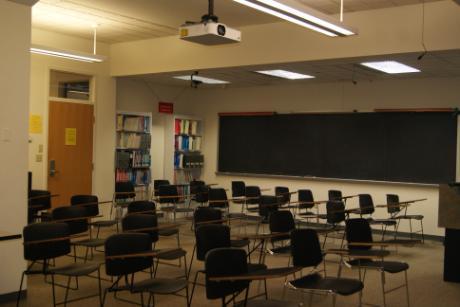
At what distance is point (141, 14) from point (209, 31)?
2.43 meters

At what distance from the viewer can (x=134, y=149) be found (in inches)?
445

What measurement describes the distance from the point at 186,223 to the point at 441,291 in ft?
19.4

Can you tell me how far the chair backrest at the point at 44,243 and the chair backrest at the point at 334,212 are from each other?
4.30 m

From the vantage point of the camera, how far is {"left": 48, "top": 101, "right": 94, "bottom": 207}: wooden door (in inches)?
378

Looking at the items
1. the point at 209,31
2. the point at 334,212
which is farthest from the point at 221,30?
the point at 334,212

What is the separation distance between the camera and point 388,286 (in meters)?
6.49

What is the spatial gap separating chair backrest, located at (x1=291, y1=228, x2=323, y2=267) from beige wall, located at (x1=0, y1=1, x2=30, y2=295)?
286cm

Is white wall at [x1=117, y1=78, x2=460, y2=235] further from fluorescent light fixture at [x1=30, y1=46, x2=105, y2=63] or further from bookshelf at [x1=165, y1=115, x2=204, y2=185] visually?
fluorescent light fixture at [x1=30, y1=46, x2=105, y2=63]

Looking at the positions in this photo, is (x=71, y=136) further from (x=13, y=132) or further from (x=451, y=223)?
(x=451, y=223)

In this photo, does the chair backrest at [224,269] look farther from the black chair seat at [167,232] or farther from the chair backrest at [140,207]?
the chair backrest at [140,207]

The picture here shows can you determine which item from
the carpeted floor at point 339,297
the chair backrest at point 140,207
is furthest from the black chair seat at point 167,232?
the carpeted floor at point 339,297

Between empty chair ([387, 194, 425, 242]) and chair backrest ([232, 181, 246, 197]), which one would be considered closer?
empty chair ([387, 194, 425, 242])

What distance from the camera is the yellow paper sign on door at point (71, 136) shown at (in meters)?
9.84

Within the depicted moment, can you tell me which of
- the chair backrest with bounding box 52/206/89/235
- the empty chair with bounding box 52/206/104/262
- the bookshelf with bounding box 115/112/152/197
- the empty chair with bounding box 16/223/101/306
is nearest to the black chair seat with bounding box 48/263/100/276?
the empty chair with bounding box 16/223/101/306
